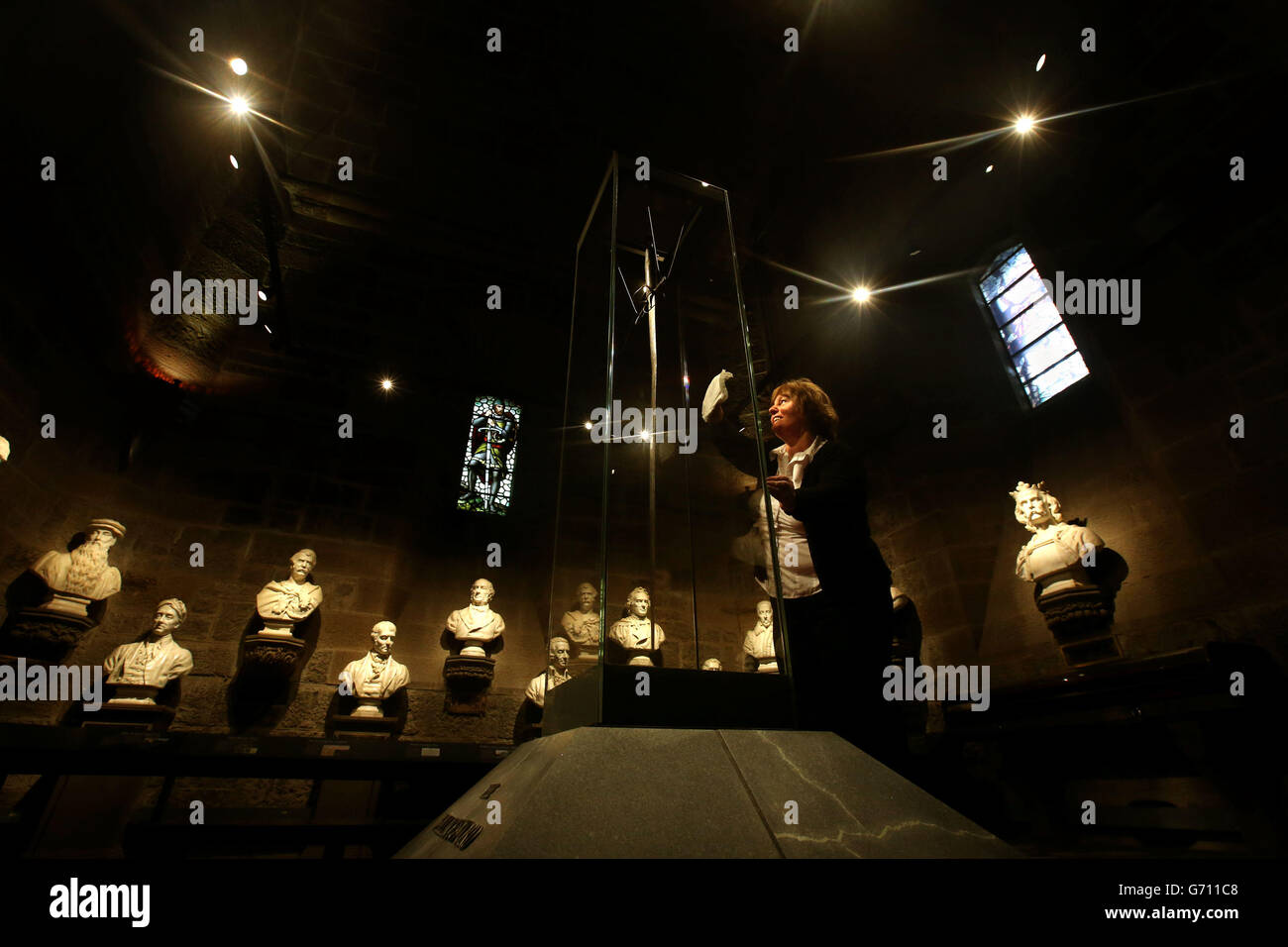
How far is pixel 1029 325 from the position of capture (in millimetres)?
5258

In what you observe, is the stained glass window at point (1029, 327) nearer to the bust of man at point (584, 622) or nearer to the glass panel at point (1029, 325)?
the glass panel at point (1029, 325)

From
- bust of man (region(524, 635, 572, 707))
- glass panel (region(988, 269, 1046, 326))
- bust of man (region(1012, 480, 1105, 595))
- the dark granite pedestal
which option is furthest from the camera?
glass panel (region(988, 269, 1046, 326))

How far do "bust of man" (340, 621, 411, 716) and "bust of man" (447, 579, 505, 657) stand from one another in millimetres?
447

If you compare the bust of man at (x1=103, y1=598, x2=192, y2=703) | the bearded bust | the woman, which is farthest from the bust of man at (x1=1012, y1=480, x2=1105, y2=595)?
the bearded bust

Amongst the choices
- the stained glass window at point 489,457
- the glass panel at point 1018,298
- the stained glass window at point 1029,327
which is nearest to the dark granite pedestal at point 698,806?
the stained glass window at point 489,457

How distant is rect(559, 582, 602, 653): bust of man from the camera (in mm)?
4363

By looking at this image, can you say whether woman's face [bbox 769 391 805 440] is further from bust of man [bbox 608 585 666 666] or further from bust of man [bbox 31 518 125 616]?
bust of man [bbox 31 518 125 616]

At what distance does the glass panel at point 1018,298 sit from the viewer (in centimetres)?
525

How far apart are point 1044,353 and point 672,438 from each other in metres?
4.77

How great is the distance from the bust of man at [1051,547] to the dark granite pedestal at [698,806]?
3507 millimetres

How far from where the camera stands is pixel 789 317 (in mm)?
6402

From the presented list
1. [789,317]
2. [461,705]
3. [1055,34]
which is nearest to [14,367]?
[461,705]

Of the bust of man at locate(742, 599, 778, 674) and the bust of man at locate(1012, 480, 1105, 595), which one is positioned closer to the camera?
the bust of man at locate(1012, 480, 1105, 595)

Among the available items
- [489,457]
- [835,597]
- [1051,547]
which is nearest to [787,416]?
[835,597]
